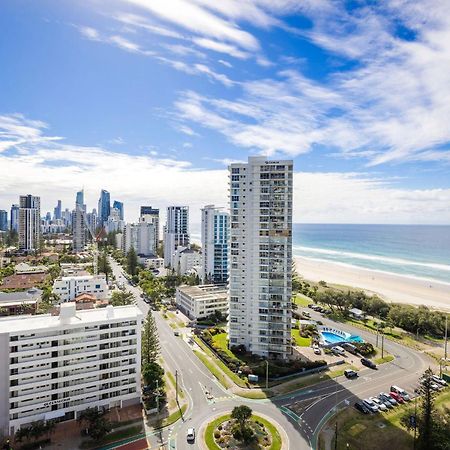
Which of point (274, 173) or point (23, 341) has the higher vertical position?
point (274, 173)

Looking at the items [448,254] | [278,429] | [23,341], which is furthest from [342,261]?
[23,341]

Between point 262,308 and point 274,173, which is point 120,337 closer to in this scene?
point 262,308

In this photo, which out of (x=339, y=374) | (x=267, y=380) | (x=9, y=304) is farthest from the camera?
(x=9, y=304)

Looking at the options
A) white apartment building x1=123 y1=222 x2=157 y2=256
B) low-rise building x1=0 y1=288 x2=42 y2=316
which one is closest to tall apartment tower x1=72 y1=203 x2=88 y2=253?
white apartment building x1=123 y1=222 x2=157 y2=256

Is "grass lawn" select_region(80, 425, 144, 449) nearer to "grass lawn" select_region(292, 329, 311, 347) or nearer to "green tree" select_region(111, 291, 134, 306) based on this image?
"grass lawn" select_region(292, 329, 311, 347)

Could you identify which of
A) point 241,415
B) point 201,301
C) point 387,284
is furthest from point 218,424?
point 387,284

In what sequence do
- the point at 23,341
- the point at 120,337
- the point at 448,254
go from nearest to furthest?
the point at 23,341 < the point at 120,337 < the point at 448,254
